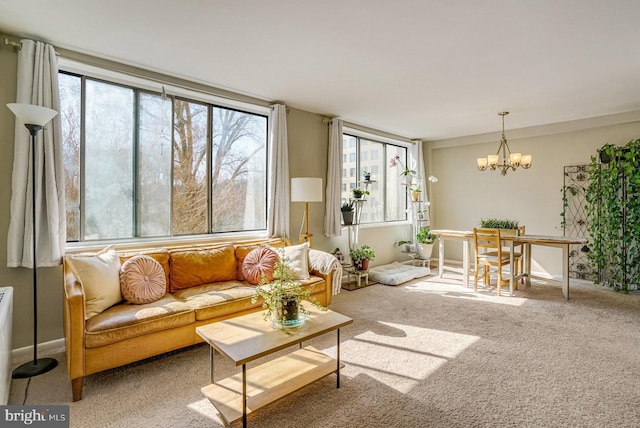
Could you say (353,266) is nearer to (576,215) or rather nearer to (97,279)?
(97,279)

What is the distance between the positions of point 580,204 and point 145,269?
6.15 meters

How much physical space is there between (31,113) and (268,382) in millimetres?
2497

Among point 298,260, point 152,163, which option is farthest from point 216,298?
point 152,163

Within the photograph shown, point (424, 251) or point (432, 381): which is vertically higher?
point (424, 251)

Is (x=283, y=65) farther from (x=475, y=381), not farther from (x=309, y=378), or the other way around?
(x=475, y=381)

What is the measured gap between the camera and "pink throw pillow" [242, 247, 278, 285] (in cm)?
325

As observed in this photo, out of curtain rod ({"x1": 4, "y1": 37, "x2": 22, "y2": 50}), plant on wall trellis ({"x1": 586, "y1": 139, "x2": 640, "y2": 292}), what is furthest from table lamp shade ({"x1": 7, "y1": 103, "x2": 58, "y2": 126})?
plant on wall trellis ({"x1": 586, "y1": 139, "x2": 640, "y2": 292})

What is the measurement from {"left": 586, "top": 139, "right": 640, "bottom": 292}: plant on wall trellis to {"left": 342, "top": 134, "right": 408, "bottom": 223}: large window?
311 cm

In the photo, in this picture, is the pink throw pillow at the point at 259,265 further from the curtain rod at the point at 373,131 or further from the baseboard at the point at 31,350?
the curtain rod at the point at 373,131

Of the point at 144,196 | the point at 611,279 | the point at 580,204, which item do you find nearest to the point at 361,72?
the point at 144,196

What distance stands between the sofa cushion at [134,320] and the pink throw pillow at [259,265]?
30.7 inches

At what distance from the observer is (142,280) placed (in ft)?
8.72

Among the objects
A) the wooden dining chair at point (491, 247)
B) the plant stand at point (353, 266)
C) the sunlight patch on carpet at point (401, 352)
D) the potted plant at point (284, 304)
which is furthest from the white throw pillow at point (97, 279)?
the wooden dining chair at point (491, 247)

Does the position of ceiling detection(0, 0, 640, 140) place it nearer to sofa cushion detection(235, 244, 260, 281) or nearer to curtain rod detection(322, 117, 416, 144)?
curtain rod detection(322, 117, 416, 144)
